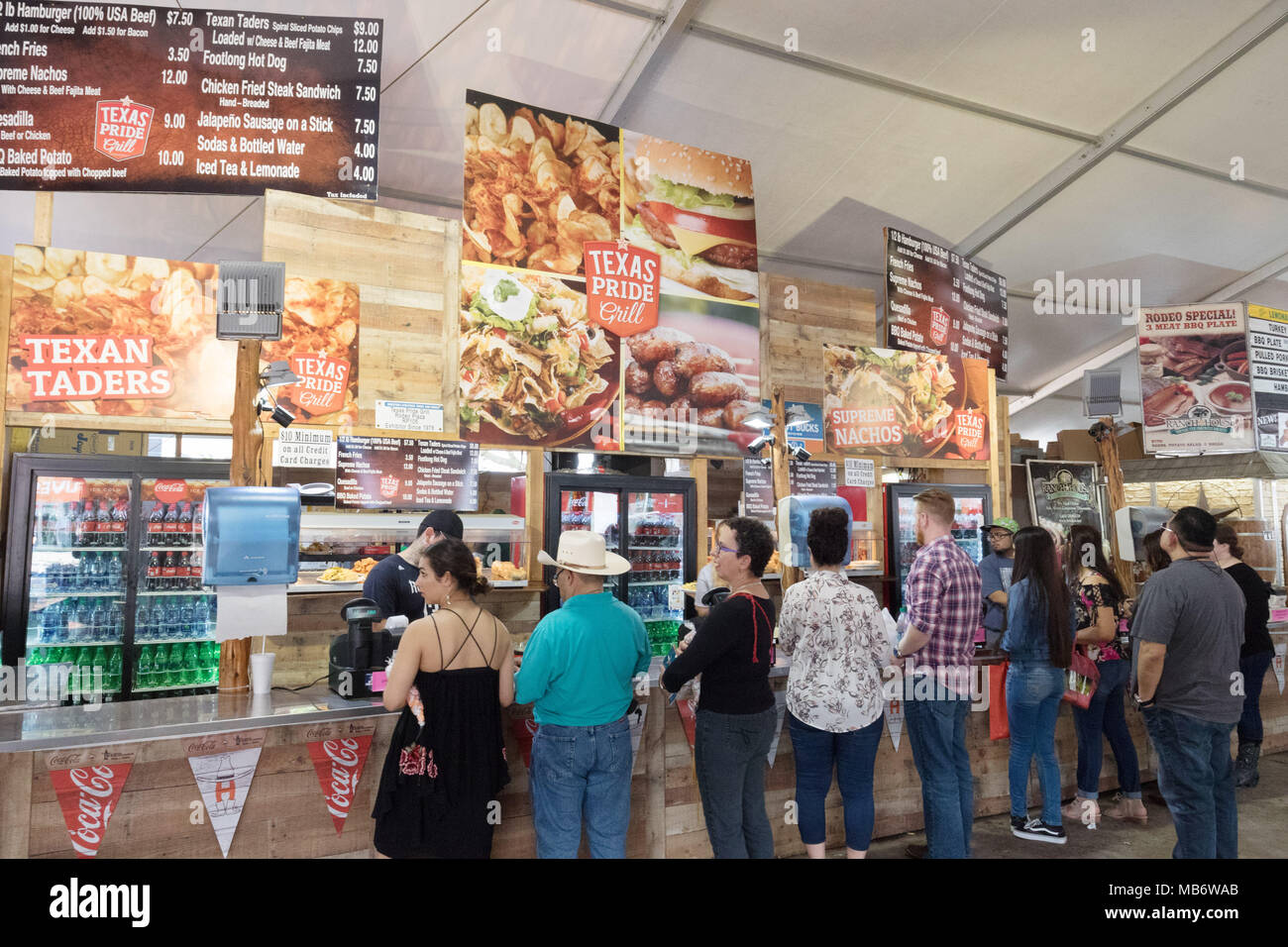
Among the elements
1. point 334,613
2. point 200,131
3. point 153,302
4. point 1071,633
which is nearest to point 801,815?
point 1071,633

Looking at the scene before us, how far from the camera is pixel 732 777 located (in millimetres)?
3154

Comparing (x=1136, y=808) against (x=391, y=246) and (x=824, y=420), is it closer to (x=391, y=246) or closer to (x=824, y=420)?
(x=824, y=420)

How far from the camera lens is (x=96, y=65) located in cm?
513

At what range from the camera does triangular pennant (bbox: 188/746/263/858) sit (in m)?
3.12

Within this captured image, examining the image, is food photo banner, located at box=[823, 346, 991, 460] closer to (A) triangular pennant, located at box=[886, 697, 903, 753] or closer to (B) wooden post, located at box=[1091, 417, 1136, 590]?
(B) wooden post, located at box=[1091, 417, 1136, 590]

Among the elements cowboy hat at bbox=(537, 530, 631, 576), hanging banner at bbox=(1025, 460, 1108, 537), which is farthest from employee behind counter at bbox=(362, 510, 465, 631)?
hanging banner at bbox=(1025, 460, 1108, 537)

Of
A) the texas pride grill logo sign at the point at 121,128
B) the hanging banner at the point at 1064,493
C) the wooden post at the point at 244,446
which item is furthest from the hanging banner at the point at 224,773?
the hanging banner at the point at 1064,493

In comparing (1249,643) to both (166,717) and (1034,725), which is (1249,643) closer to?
(1034,725)

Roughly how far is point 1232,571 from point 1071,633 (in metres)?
1.82

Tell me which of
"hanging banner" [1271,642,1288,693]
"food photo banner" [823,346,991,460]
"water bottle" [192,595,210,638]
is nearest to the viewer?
"water bottle" [192,595,210,638]

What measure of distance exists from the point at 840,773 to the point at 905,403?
4.83 meters

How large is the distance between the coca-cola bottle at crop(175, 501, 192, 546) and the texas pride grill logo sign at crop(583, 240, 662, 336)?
10.2ft

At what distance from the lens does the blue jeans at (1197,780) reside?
10.9ft

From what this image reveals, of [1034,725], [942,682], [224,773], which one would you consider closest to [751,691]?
[942,682]
